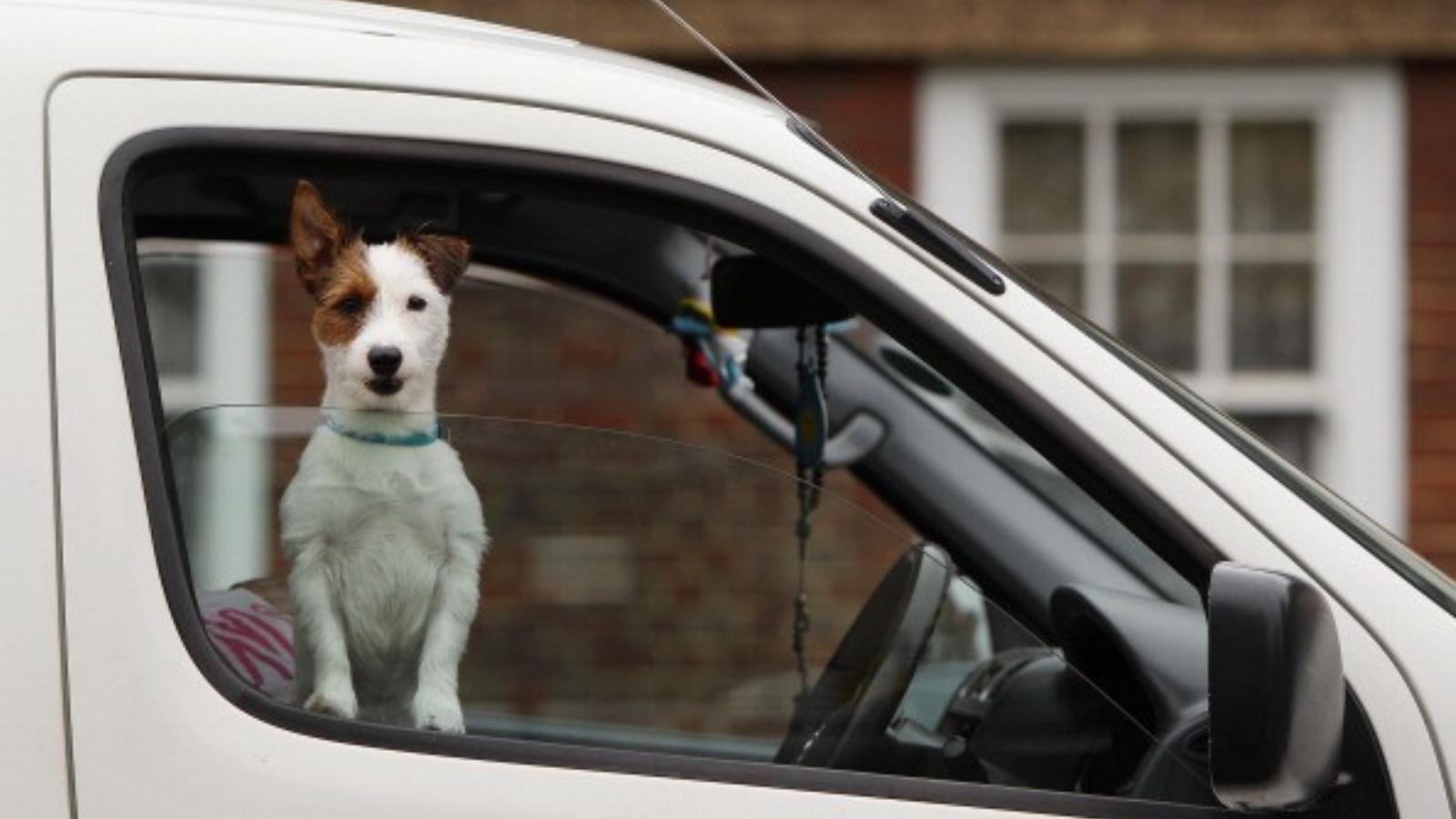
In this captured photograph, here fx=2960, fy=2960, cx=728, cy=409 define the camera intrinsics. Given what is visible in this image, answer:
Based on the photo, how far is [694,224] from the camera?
2.39 m

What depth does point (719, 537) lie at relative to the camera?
3.16 metres

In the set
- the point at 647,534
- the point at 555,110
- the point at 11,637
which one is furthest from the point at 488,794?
the point at 647,534

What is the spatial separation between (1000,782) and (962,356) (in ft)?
1.24

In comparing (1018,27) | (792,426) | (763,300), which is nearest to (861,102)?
(1018,27)

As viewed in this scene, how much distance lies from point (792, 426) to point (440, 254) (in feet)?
3.37

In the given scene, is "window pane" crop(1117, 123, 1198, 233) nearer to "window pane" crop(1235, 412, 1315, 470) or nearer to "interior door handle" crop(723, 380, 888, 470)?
"window pane" crop(1235, 412, 1315, 470)

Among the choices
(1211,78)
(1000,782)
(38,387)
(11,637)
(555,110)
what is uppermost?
(1211,78)

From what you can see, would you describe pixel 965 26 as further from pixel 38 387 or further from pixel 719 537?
pixel 38 387

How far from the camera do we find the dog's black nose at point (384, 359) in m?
2.42

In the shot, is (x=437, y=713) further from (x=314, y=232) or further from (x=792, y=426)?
(x=792, y=426)

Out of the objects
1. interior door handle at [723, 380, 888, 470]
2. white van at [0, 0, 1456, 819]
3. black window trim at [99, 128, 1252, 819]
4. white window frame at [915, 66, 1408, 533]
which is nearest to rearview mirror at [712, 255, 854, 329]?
white van at [0, 0, 1456, 819]

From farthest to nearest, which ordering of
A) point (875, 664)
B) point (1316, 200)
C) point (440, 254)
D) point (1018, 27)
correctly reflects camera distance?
point (1316, 200), point (1018, 27), point (875, 664), point (440, 254)

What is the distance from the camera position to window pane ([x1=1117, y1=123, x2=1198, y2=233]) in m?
7.87

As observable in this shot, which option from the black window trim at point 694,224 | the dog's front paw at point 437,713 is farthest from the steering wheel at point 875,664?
the dog's front paw at point 437,713
